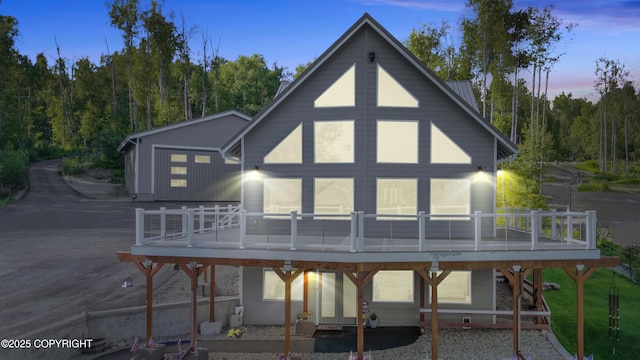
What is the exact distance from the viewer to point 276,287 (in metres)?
16.9

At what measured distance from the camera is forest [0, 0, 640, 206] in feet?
108

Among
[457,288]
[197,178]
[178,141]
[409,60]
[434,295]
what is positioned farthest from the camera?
[197,178]

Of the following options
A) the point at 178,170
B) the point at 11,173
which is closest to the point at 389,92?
the point at 178,170

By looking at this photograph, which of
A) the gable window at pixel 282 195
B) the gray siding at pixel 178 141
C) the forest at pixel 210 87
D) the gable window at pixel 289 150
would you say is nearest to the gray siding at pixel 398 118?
the gable window at pixel 289 150

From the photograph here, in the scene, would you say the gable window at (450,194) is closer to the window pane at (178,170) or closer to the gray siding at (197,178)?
the gray siding at (197,178)

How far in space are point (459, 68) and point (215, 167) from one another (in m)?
22.6

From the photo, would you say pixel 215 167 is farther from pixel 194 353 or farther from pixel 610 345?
pixel 610 345

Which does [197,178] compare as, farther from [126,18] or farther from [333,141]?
[126,18]

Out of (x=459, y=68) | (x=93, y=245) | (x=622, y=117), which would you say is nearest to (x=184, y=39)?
(x=459, y=68)

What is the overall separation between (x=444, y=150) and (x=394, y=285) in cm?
497

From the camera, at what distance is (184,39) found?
58688mm

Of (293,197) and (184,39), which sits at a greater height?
(184,39)

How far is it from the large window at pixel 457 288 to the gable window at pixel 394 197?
8.85ft

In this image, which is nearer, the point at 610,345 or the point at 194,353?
the point at 194,353
